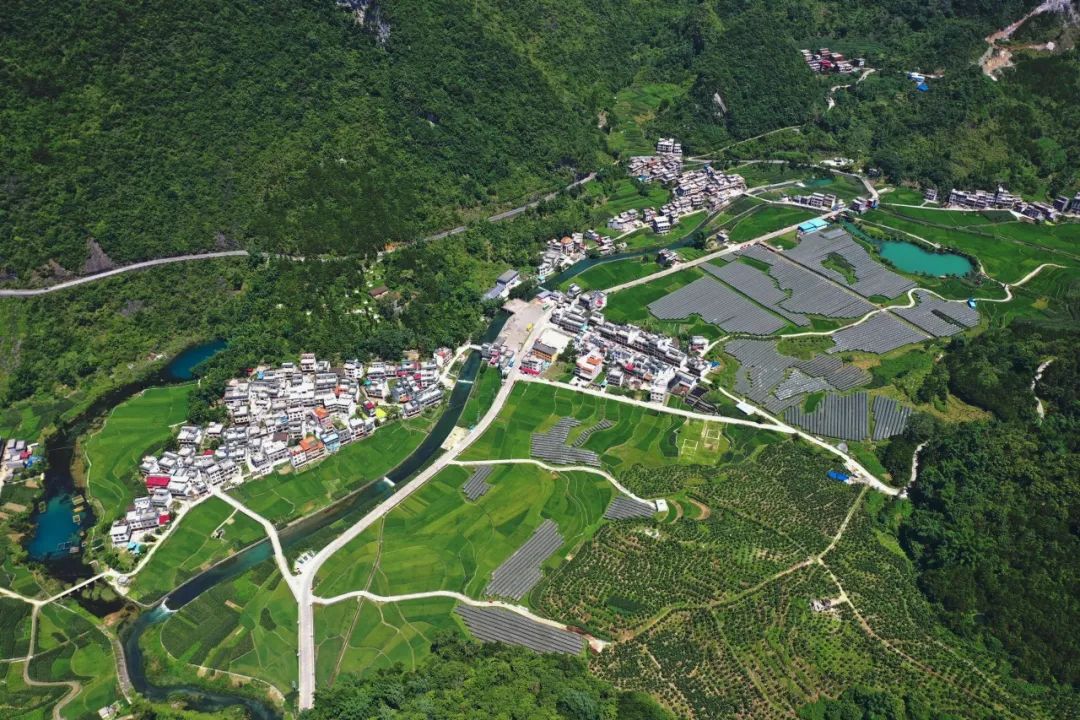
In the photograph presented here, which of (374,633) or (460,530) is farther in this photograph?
(460,530)

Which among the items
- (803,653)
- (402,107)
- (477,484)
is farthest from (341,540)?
(402,107)

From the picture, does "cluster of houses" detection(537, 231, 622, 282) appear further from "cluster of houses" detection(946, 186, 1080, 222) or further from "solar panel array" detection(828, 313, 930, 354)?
"cluster of houses" detection(946, 186, 1080, 222)

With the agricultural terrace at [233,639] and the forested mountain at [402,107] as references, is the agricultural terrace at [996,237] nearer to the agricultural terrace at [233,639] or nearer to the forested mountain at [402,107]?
the forested mountain at [402,107]

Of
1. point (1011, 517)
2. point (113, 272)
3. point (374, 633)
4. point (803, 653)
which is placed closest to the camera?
point (803, 653)

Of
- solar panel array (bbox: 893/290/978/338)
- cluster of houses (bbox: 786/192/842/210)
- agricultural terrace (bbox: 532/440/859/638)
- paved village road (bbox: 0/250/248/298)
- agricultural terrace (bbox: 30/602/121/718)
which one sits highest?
cluster of houses (bbox: 786/192/842/210)

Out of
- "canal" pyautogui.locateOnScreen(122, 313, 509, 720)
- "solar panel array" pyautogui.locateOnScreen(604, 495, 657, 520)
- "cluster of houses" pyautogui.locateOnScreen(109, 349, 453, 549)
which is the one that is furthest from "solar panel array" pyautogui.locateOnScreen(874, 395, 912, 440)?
"cluster of houses" pyautogui.locateOnScreen(109, 349, 453, 549)

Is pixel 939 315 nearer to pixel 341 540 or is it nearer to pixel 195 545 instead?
pixel 341 540

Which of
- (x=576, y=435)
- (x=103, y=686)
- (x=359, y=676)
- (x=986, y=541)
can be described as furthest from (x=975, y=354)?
(x=103, y=686)
